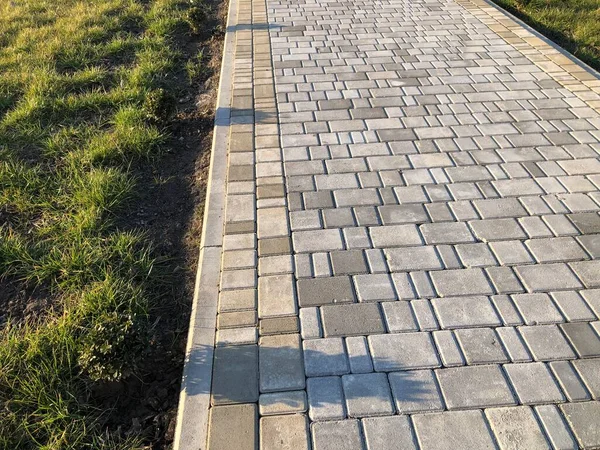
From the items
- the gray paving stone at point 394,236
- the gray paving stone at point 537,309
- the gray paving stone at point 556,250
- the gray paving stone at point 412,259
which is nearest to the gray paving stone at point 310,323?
the gray paving stone at point 412,259

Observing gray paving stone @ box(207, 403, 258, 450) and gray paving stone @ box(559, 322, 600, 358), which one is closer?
gray paving stone @ box(207, 403, 258, 450)

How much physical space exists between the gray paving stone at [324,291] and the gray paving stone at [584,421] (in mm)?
1189

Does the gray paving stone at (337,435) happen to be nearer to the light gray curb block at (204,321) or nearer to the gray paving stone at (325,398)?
the gray paving stone at (325,398)

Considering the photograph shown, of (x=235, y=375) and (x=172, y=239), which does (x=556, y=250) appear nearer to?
(x=235, y=375)

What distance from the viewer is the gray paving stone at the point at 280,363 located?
8.13 feet

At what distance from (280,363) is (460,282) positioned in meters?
1.19

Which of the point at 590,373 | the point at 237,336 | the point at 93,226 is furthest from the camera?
the point at 93,226

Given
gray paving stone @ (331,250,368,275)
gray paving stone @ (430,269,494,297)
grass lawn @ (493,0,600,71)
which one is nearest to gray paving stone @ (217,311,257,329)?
gray paving stone @ (331,250,368,275)

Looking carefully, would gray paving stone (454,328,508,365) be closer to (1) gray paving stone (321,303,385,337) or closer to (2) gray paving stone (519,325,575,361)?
(2) gray paving stone (519,325,575,361)

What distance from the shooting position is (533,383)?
97.1 inches

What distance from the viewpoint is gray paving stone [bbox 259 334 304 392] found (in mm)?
2477

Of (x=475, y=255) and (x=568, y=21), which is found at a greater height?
(x=568, y=21)

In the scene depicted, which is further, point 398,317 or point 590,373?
point 398,317

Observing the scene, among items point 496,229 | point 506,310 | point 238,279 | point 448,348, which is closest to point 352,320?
point 448,348
